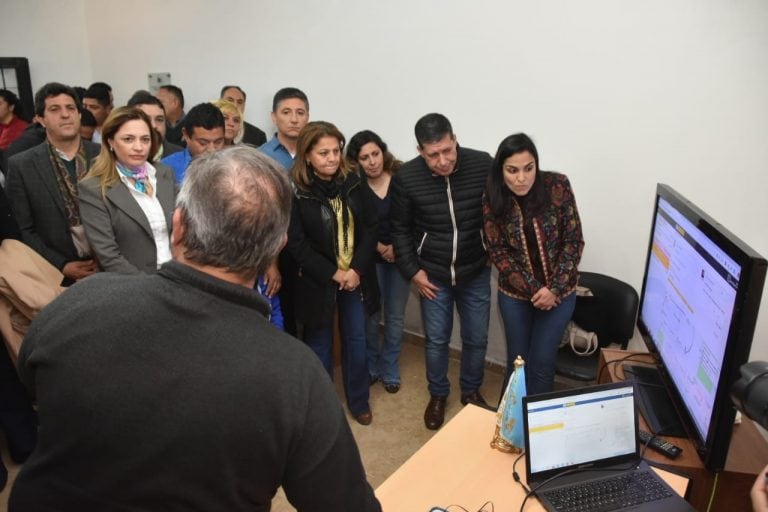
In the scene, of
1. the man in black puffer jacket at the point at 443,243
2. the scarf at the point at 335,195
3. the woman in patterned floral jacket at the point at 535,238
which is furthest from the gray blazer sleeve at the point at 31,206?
the woman in patterned floral jacket at the point at 535,238

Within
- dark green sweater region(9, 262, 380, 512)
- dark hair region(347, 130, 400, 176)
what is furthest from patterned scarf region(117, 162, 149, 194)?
dark green sweater region(9, 262, 380, 512)

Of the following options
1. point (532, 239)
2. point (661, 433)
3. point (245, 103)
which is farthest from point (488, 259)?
point (245, 103)

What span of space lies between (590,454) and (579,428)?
76 mm

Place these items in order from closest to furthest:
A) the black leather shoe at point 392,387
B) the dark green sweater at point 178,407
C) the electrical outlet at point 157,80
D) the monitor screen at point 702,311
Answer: the dark green sweater at point 178,407, the monitor screen at point 702,311, the black leather shoe at point 392,387, the electrical outlet at point 157,80

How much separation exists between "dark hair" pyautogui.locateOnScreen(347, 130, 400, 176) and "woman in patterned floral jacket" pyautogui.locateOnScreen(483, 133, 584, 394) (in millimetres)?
723

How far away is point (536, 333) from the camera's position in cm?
248

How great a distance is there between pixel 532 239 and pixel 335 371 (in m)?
1.61

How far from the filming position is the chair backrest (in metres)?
2.55

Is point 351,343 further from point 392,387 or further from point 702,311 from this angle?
point 702,311

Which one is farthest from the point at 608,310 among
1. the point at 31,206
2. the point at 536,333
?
the point at 31,206

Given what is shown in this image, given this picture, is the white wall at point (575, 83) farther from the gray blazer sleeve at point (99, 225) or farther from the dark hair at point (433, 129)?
the gray blazer sleeve at point (99, 225)

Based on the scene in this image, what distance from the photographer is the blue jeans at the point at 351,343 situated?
2.74 metres

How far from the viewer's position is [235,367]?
82 cm

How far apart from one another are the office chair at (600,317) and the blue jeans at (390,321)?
2.97 feet
